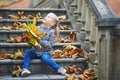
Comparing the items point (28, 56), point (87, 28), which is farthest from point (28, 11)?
point (28, 56)

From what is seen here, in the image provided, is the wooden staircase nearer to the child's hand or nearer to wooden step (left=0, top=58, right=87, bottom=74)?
wooden step (left=0, top=58, right=87, bottom=74)

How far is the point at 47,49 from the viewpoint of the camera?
724 cm

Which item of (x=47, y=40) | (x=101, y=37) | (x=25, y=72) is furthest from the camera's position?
(x=47, y=40)

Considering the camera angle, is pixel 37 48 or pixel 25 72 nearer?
pixel 25 72

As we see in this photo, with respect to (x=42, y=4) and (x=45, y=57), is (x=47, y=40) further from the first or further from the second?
(x=42, y=4)

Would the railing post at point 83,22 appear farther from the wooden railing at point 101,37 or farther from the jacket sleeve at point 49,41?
the jacket sleeve at point 49,41

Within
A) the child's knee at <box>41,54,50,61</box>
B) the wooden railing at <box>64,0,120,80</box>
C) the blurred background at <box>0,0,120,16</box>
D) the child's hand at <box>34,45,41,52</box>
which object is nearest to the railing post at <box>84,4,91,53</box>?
the wooden railing at <box>64,0,120,80</box>

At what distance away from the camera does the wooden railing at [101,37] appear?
6.48m

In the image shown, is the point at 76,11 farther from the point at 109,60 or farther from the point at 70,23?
the point at 109,60

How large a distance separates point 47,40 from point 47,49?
0.51ft

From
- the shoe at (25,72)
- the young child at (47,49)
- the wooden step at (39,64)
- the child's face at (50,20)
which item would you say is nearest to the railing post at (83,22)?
the wooden step at (39,64)

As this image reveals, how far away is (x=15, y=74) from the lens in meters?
7.00

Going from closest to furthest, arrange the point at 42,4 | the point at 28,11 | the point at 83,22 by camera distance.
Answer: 1. the point at 83,22
2. the point at 28,11
3. the point at 42,4

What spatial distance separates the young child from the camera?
7.09m
